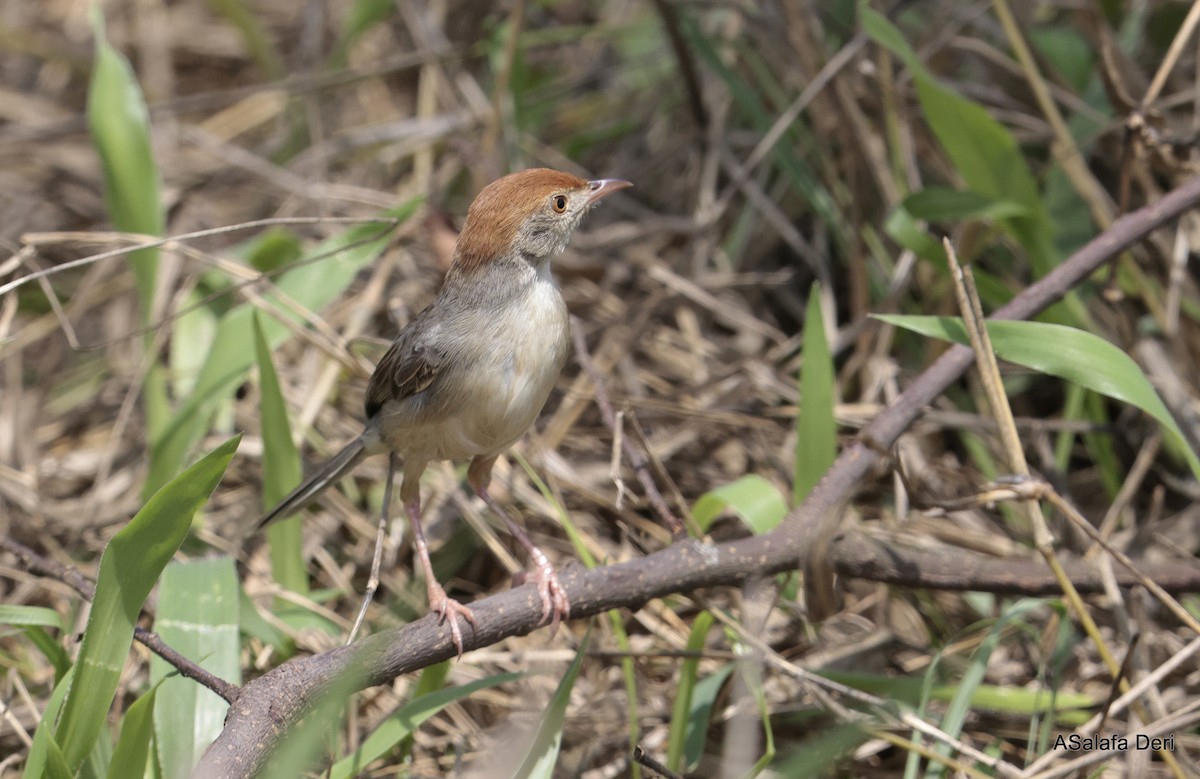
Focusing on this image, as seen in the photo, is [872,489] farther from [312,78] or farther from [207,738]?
[312,78]

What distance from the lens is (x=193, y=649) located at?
122 inches

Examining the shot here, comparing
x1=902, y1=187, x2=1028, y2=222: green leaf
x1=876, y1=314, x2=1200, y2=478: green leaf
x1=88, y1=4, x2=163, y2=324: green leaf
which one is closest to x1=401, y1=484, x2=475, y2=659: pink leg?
x1=876, y1=314, x2=1200, y2=478: green leaf

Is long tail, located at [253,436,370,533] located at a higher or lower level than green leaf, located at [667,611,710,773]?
higher

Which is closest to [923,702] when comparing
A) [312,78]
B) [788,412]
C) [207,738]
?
[788,412]

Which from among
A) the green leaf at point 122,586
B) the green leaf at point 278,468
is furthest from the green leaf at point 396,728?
the green leaf at point 278,468

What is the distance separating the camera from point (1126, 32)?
16.7 ft

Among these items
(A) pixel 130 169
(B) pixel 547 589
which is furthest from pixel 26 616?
(A) pixel 130 169

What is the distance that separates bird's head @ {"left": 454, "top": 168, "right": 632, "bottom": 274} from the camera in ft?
11.6

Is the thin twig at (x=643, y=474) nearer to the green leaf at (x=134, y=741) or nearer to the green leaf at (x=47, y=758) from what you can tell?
the green leaf at (x=134, y=741)

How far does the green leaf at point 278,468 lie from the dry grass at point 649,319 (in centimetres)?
29

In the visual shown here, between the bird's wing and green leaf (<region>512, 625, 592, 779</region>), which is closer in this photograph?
green leaf (<region>512, 625, 592, 779</region>)

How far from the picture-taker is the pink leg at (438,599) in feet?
9.42

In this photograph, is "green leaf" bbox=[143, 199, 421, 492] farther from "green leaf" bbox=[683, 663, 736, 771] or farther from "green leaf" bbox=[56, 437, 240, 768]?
"green leaf" bbox=[683, 663, 736, 771]

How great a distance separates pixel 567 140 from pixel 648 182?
1.93 feet
